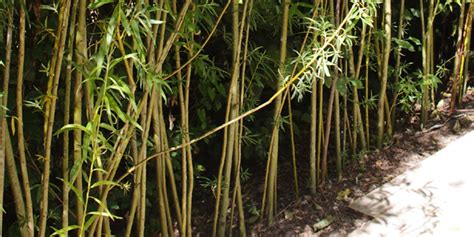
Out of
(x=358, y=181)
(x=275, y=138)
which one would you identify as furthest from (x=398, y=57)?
(x=275, y=138)

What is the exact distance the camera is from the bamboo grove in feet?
6.54

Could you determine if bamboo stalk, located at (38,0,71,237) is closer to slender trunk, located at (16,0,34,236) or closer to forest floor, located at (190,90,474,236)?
→ slender trunk, located at (16,0,34,236)

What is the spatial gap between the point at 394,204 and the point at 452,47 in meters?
1.43

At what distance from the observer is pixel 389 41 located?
3.20 metres

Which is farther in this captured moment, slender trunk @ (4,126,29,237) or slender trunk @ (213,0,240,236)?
slender trunk @ (213,0,240,236)

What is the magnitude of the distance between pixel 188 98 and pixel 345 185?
0.95 metres

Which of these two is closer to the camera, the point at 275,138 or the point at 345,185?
the point at 275,138

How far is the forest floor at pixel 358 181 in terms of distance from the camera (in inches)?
117

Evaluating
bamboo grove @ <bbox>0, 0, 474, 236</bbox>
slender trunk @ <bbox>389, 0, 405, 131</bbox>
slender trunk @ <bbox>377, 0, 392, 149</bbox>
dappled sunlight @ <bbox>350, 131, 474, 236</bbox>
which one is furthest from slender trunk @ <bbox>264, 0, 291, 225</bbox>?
slender trunk @ <bbox>389, 0, 405, 131</bbox>

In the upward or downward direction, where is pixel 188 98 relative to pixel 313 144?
upward

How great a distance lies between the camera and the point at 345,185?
3.19 meters

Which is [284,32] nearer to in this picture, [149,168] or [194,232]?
[149,168]

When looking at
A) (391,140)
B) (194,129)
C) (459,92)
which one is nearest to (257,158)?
(194,129)

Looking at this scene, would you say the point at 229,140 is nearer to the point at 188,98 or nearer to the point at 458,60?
the point at 188,98
